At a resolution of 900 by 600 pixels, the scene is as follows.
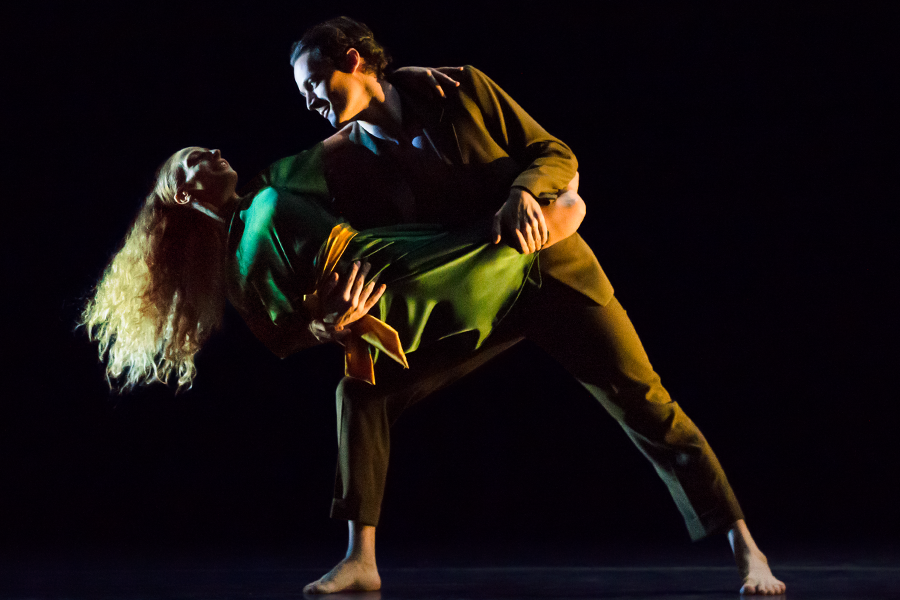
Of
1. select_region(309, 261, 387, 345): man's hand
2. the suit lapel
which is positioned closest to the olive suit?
the suit lapel

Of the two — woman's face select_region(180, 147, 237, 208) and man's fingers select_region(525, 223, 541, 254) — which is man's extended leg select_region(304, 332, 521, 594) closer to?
man's fingers select_region(525, 223, 541, 254)

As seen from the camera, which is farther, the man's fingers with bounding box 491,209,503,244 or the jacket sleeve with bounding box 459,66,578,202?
the jacket sleeve with bounding box 459,66,578,202

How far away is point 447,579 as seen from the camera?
6.56ft

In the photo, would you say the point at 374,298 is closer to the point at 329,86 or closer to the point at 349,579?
the point at 329,86

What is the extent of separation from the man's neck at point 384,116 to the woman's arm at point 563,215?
1.11 ft

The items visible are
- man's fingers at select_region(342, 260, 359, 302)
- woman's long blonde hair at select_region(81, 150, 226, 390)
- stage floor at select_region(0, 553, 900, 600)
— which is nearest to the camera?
man's fingers at select_region(342, 260, 359, 302)

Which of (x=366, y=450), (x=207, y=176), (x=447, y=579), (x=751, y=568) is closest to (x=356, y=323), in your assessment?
(x=366, y=450)

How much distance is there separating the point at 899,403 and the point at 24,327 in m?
2.63

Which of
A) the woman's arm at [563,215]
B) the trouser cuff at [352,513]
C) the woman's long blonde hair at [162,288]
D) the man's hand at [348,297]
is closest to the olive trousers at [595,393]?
the trouser cuff at [352,513]

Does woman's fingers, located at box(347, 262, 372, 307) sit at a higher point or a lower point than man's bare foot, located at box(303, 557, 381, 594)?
higher

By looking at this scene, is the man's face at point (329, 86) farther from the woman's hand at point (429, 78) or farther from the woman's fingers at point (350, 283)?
the woman's fingers at point (350, 283)

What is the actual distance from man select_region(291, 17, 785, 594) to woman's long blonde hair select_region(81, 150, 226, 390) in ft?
0.99

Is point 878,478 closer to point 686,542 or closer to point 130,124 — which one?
point 686,542

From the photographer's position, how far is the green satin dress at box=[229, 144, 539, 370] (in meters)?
1.63
